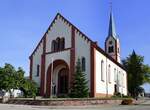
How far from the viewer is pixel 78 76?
45281 mm

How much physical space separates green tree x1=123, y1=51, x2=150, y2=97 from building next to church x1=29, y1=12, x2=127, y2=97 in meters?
24.0

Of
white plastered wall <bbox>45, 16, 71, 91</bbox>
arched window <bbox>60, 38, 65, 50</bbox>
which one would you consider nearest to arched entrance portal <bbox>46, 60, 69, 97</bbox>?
white plastered wall <bbox>45, 16, 71, 91</bbox>

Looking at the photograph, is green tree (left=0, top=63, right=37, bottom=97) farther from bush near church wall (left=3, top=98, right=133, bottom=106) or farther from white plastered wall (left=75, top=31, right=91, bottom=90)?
white plastered wall (left=75, top=31, right=91, bottom=90)

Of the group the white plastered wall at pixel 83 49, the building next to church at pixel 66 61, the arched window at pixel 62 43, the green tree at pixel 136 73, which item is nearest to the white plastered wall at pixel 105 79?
the building next to church at pixel 66 61

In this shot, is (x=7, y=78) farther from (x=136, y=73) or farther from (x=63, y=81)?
(x=136, y=73)

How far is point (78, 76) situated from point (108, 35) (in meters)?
38.9

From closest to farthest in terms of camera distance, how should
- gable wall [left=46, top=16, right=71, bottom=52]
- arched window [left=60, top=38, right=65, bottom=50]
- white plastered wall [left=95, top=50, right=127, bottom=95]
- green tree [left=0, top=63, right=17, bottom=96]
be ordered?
green tree [left=0, top=63, right=17, bottom=96]
white plastered wall [left=95, top=50, right=127, bottom=95]
gable wall [left=46, top=16, right=71, bottom=52]
arched window [left=60, top=38, right=65, bottom=50]

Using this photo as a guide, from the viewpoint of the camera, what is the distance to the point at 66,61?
50.6 meters

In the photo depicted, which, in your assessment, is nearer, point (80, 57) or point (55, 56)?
point (80, 57)

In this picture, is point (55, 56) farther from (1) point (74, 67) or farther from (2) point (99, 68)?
(2) point (99, 68)

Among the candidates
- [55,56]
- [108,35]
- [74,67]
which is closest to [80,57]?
[74,67]

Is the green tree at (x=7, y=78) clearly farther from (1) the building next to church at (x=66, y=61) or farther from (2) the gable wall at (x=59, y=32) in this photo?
(2) the gable wall at (x=59, y=32)

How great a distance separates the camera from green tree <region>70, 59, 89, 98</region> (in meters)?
44.0

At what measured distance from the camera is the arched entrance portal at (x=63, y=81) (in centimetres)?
5309
